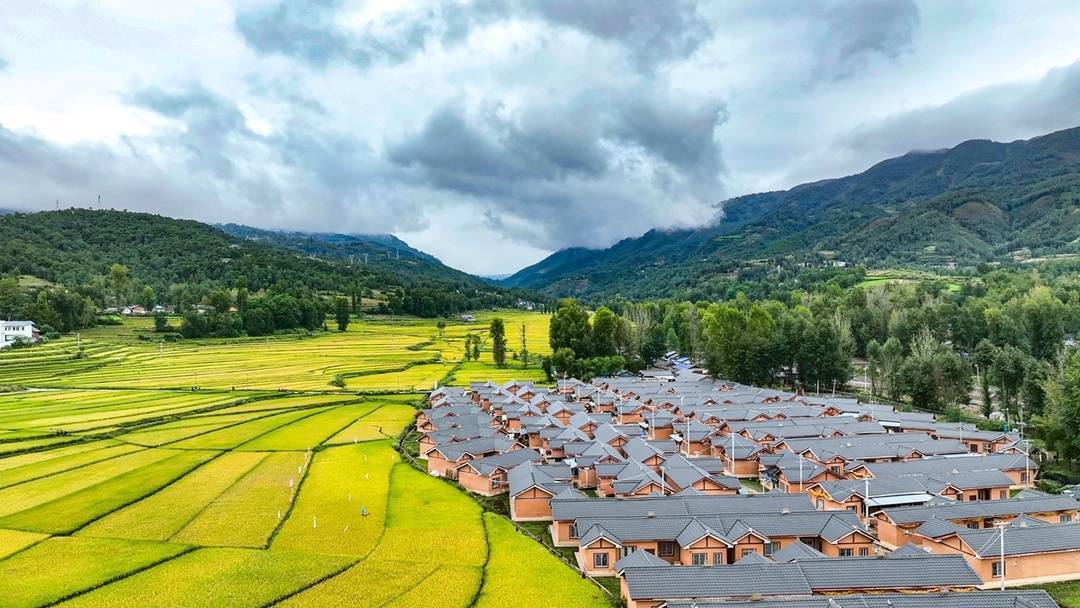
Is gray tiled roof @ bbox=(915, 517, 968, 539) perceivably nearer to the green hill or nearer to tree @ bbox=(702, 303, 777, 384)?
tree @ bbox=(702, 303, 777, 384)

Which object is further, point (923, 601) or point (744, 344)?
point (744, 344)

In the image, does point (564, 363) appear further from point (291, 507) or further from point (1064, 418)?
point (291, 507)

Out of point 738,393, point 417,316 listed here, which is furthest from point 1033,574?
point 417,316

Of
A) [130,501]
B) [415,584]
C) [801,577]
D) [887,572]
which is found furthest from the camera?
[130,501]

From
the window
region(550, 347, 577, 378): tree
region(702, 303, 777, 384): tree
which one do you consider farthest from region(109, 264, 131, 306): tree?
the window

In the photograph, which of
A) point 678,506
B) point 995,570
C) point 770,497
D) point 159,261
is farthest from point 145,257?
point 995,570

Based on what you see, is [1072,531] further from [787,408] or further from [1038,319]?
[1038,319]
